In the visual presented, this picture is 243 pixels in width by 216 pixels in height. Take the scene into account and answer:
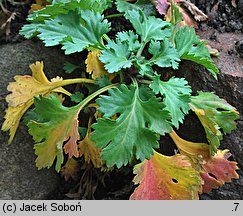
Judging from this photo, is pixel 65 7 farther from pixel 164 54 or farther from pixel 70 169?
pixel 70 169

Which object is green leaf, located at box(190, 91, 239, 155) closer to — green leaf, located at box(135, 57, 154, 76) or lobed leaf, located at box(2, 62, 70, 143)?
green leaf, located at box(135, 57, 154, 76)

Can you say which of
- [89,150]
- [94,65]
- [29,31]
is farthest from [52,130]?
[29,31]

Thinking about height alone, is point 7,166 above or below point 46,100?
below

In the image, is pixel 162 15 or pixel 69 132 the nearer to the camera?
pixel 69 132

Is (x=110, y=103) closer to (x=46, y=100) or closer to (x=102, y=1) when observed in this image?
(x=46, y=100)

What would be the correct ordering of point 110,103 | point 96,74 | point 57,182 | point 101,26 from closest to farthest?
point 110,103 → point 101,26 → point 96,74 → point 57,182

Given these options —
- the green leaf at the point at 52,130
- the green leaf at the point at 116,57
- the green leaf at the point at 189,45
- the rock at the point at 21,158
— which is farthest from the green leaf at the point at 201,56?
the rock at the point at 21,158

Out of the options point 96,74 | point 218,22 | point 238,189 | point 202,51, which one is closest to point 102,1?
point 96,74

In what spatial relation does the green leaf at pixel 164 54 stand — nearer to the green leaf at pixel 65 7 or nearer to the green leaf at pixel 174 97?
the green leaf at pixel 174 97
